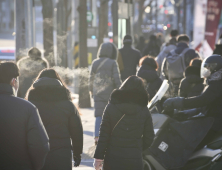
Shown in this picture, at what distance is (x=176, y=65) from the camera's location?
370 inches

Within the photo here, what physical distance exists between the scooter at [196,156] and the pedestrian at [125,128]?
2.07 feet

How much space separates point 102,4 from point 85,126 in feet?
34.2

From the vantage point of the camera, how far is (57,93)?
4.10 meters

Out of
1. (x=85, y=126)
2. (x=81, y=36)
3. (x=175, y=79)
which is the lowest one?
(x=85, y=126)

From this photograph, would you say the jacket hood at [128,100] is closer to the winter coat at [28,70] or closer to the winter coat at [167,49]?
the winter coat at [28,70]

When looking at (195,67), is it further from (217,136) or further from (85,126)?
(85,126)

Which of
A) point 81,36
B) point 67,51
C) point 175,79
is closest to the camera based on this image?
point 175,79

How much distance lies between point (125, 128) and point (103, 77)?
3614 millimetres

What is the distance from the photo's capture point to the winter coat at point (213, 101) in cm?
461

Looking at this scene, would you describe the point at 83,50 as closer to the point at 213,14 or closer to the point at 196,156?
the point at 213,14

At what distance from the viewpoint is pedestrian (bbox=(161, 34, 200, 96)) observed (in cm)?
941

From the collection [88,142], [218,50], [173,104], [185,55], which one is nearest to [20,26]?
[88,142]

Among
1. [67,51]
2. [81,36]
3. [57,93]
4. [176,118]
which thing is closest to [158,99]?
[176,118]

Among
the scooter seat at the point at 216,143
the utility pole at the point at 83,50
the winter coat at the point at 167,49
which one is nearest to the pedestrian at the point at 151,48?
the utility pole at the point at 83,50
